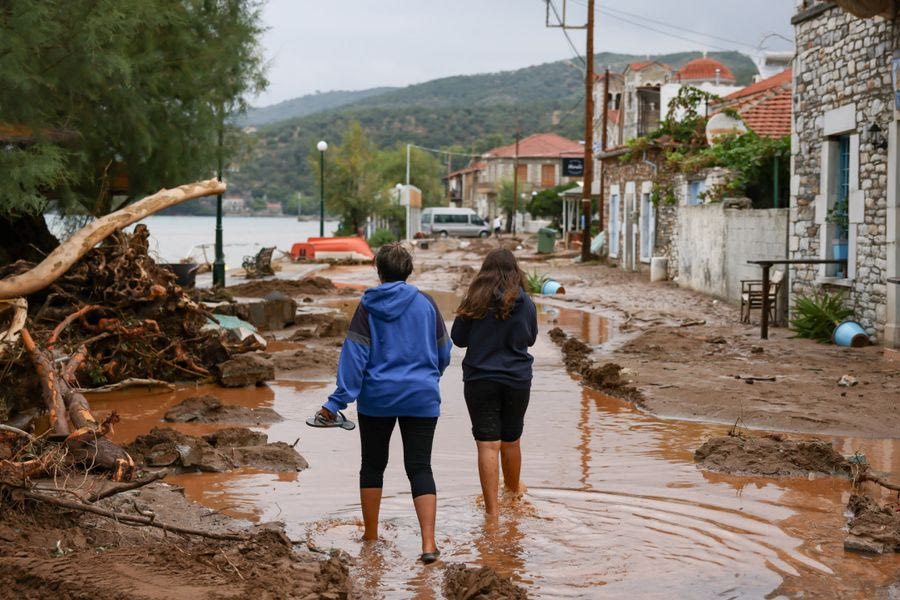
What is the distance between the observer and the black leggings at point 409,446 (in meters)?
6.16

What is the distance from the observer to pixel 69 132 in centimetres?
1412

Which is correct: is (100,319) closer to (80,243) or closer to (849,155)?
(80,243)

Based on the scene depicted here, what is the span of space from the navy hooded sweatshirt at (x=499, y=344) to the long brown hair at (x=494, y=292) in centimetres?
5

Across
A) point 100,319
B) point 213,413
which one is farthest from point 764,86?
point 213,413

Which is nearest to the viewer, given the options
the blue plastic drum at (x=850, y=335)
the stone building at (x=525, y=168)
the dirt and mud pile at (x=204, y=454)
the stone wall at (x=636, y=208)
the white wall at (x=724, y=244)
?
the dirt and mud pile at (x=204, y=454)

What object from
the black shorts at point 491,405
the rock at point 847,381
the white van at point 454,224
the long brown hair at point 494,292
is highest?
the white van at point 454,224

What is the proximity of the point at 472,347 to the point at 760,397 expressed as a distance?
5173 mm

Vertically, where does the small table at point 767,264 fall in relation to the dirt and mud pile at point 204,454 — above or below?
above

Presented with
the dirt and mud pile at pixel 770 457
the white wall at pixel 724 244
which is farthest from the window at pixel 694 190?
the dirt and mud pile at pixel 770 457

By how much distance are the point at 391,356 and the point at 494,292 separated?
110 cm

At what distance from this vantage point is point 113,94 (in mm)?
15500

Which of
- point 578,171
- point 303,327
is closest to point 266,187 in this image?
point 578,171

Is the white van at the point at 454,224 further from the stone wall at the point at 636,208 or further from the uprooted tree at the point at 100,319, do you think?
the uprooted tree at the point at 100,319

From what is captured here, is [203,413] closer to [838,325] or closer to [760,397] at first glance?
[760,397]
